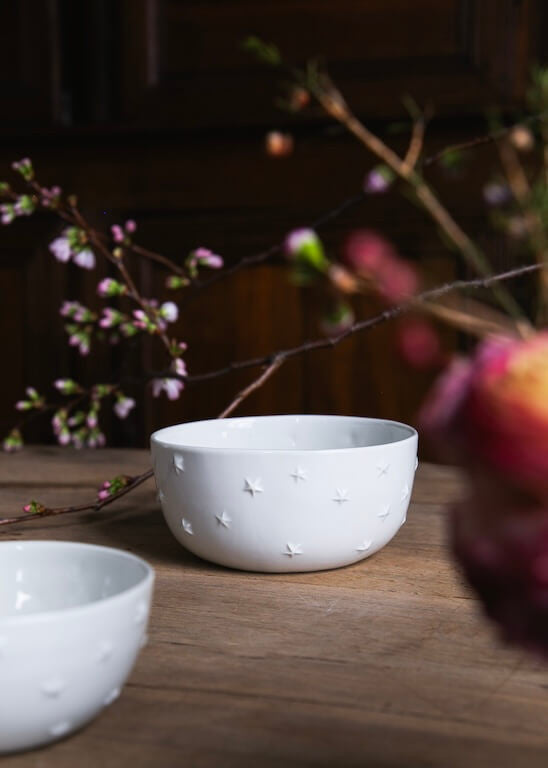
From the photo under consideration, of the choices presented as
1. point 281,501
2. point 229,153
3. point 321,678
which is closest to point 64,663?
point 321,678

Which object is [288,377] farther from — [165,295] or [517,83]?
[517,83]

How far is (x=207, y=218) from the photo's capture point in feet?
5.86

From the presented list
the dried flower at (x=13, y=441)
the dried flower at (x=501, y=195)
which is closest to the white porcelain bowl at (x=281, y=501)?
the dried flower at (x=501, y=195)

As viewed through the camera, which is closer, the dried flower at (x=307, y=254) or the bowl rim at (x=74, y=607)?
the dried flower at (x=307, y=254)

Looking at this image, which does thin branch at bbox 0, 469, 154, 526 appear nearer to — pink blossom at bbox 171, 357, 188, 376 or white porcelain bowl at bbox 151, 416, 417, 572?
white porcelain bowl at bbox 151, 416, 417, 572

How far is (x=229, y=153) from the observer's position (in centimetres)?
178

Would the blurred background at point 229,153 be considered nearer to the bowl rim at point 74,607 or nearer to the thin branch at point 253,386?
the thin branch at point 253,386

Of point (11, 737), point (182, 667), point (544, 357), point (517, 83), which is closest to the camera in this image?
point (544, 357)

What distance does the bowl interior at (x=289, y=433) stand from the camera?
793 mm

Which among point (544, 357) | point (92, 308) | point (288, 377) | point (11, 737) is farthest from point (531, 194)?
point (92, 308)

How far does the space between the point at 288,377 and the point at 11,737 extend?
1397 millimetres

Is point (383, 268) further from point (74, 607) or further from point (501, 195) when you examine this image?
point (74, 607)

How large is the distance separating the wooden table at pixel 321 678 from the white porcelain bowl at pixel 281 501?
0.06 feet

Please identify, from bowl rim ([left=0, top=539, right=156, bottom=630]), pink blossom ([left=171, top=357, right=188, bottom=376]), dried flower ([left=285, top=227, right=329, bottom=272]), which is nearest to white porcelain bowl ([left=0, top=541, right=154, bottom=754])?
bowl rim ([left=0, top=539, right=156, bottom=630])
